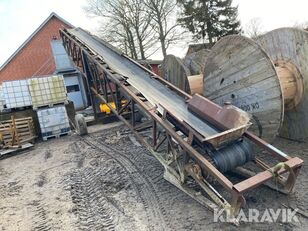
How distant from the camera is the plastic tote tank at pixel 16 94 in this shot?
9.43m

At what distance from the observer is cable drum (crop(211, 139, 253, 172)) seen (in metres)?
3.85

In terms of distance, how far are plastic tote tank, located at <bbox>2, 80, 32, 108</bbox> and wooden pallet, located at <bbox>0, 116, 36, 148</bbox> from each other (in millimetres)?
566

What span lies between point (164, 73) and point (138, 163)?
3491 millimetres

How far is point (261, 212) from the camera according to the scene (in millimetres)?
3590

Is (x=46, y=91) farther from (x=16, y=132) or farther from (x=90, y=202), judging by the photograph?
(x=90, y=202)

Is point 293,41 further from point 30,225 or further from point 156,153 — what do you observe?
point 30,225

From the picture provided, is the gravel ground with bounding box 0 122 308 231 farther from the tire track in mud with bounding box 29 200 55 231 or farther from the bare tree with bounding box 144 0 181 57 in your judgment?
the bare tree with bounding box 144 0 181 57

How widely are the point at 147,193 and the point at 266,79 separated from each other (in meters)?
2.60

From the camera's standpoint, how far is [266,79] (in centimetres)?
459

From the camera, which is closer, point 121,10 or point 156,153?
point 156,153

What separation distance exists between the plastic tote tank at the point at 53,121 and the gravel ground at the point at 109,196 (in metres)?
2.57

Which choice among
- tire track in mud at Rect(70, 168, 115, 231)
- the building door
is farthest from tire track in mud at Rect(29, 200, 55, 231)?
the building door

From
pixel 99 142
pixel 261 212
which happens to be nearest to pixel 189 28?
pixel 99 142

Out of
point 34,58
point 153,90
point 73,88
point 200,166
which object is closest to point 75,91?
point 73,88
